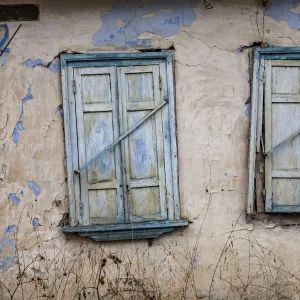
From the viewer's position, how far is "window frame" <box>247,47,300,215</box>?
519 cm

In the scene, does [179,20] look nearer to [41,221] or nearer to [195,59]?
[195,59]

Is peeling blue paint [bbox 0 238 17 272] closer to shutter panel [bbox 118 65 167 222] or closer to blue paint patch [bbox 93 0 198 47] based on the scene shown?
shutter panel [bbox 118 65 167 222]

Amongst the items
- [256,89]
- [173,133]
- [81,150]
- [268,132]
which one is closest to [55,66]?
[81,150]

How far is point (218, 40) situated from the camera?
5.24 m

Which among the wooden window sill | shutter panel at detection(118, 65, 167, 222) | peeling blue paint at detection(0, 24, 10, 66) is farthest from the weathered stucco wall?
shutter panel at detection(118, 65, 167, 222)

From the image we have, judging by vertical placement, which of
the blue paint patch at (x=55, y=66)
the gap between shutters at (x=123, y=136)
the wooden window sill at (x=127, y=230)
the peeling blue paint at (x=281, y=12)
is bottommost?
the wooden window sill at (x=127, y=230)

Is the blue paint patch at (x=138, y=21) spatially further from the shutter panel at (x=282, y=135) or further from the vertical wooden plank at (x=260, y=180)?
the vertical wooden plank at (x=260, y=180)

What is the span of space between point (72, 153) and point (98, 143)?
27 centimetres

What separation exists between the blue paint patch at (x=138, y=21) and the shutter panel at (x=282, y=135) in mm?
959

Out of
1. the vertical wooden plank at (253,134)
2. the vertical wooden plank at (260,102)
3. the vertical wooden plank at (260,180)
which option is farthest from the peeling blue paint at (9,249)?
the vertical wooden plank at (260,102)

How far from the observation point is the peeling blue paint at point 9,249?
17.0 feet

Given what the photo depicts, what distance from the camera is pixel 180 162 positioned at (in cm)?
526

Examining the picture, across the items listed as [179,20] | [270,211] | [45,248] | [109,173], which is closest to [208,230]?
[270,211]

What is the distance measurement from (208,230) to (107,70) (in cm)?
185
